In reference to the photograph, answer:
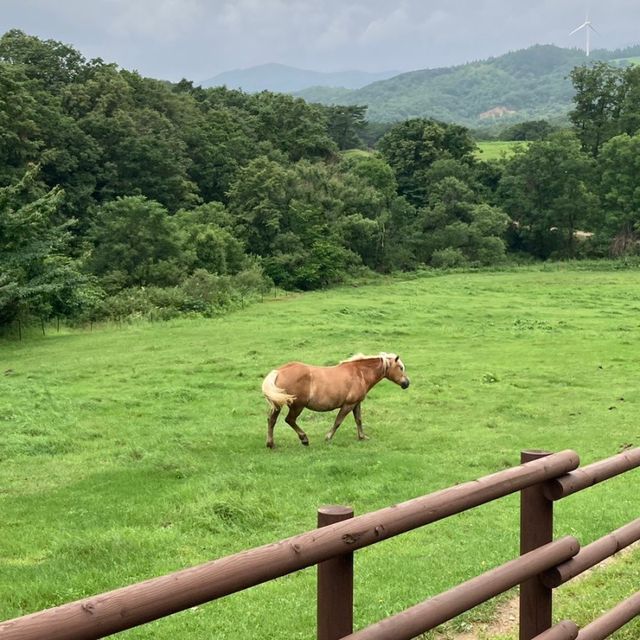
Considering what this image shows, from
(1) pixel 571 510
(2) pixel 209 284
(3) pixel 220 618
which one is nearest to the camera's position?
(3) pixel 220 618

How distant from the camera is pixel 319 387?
460 inches

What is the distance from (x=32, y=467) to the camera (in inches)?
427

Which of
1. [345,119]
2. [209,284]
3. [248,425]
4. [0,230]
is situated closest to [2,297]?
[0,230]

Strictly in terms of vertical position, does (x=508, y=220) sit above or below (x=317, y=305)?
above

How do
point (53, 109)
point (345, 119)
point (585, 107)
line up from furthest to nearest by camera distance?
point (345, 119), point (585, 107), point (53, 109)

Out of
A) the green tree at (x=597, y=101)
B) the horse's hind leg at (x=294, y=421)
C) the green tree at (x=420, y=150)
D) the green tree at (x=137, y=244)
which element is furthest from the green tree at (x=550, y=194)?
the horse's hind leg at (x=294, y=421)

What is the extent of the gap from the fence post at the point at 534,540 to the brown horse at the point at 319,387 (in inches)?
309

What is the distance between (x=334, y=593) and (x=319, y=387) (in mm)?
9165

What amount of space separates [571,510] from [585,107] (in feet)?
247

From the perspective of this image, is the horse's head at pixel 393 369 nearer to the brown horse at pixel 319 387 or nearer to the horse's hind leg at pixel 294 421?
the brown horse at pixel 319 387

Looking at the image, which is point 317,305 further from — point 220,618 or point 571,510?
point 220,618

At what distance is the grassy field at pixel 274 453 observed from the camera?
245 inches

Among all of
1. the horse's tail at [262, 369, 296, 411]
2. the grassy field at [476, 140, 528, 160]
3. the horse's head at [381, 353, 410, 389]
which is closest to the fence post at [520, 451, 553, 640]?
the horse's tail at [262, 369, 296, 411]

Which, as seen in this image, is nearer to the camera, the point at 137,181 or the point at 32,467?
the point at 32,467
